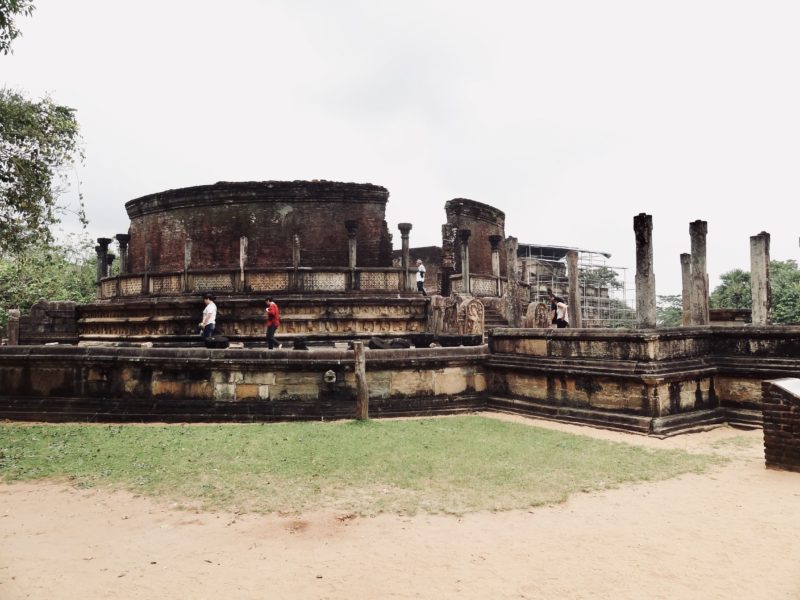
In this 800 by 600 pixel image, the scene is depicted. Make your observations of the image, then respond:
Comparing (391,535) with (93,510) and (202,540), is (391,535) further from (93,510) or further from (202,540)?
(93,510)

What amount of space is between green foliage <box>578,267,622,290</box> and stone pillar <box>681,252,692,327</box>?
580 inches

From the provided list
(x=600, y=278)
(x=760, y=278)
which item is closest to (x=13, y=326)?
(x=760, y=278)

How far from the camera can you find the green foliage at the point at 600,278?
3150 cm

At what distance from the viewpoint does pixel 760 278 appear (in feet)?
35.0

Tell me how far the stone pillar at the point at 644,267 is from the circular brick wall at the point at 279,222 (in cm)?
1162

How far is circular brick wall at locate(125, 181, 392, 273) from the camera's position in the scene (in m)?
18.8

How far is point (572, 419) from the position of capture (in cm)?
792

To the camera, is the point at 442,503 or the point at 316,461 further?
the point at 316,461

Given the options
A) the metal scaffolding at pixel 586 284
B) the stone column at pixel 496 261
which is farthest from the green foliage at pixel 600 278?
the stone column at pixel 496 261

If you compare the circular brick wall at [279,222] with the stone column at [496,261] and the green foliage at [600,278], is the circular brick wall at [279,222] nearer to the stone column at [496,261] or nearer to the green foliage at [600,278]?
the stone column at [496,261]

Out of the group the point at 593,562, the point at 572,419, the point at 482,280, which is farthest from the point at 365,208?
the point at 593,562

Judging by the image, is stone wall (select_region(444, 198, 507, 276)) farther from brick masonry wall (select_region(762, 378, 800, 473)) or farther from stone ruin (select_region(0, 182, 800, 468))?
brick masonry wall (select_region(762, 378, 800, 473))

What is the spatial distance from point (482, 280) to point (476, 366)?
925 cm

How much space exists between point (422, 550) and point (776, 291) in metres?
30.4
